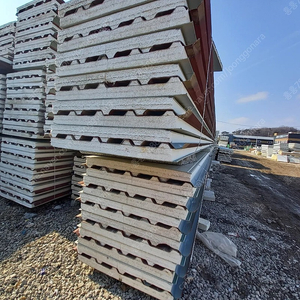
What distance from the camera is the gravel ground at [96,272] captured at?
202 cm

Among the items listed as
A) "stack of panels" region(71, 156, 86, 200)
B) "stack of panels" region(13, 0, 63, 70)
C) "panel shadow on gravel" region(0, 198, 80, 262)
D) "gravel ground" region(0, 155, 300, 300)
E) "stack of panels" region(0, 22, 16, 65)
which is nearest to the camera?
"gravel ground" region(0, 155, 300, 300)

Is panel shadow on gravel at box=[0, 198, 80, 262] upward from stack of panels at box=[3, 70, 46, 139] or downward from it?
downward

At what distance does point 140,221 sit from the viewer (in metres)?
1.77

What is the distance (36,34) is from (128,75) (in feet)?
13.3

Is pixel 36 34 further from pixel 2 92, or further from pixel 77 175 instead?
pixel 77 175

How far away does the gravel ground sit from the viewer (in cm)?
202

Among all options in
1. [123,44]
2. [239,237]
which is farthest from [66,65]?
[239,237]

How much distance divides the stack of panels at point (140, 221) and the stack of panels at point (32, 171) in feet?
8.05

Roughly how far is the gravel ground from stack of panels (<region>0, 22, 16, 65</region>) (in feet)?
13.1

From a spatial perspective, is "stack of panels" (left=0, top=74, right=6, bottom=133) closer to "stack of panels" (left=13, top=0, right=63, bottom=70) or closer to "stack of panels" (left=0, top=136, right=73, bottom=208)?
"stack of panels" (left=13, top=0, right=63, bottom=70)

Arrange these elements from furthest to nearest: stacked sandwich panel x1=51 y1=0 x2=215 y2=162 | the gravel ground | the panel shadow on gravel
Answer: the panel shadow on gravel < the gravel ground < stacked sandwich panel x1=51 y1=0 x2=215 y2=162

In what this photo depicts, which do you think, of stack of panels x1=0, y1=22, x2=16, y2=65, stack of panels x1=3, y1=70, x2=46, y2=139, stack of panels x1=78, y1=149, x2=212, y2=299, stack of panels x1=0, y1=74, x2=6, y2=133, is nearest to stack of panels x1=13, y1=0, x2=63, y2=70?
stack of panels x1=3, y1=70, x2=46, y2=139

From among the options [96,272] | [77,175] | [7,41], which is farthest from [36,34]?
[96,272]

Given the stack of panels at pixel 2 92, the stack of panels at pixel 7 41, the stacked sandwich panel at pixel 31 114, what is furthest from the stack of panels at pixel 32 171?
the stack of panels at pixel 7 41
